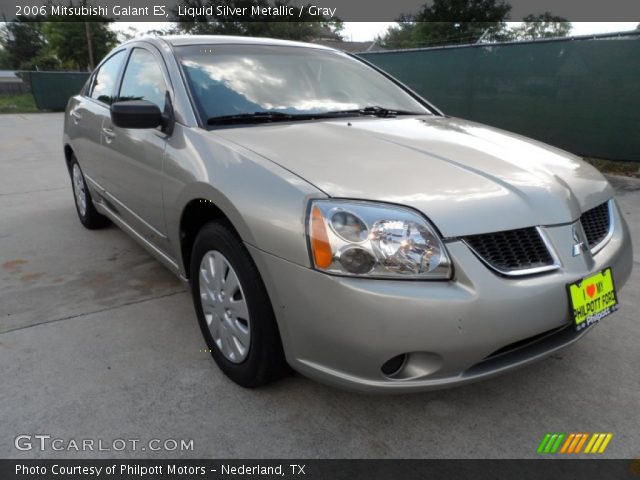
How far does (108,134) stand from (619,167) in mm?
6160

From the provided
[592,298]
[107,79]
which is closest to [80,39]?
[107,79]

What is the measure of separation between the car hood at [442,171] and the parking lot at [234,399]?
2.55 ft

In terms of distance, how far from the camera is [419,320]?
4.80ft

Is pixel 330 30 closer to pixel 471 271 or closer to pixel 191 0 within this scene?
pixel 191 0

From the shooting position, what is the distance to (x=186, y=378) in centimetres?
214

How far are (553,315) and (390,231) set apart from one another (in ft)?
2.01

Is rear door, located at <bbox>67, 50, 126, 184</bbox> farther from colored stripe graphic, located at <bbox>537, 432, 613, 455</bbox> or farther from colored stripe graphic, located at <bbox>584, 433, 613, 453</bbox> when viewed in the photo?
colored stripe graphic, located at <bbox>584, 433, 613, 453</bbox>

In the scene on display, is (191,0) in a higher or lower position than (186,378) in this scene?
higher

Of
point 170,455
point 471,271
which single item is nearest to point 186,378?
point 170,455

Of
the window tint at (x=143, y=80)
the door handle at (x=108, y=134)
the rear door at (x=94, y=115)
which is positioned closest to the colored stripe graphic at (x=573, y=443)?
the window tint at (x=143, y=80)

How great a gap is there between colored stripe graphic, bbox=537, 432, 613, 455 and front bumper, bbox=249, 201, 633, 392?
34 cm

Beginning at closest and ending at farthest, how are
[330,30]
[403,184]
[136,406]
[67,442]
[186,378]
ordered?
[403,184], [67,442], [136,406], [186,378], [330,30]

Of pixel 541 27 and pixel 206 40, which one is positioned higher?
pixel 541 27

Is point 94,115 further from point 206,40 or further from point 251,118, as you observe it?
point 251,118
